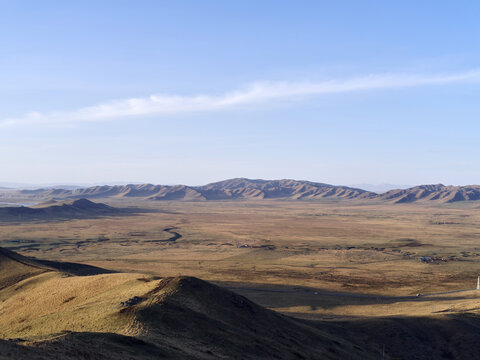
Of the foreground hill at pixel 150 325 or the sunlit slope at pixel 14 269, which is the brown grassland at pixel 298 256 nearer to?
the foreground hill at pixel 150 325

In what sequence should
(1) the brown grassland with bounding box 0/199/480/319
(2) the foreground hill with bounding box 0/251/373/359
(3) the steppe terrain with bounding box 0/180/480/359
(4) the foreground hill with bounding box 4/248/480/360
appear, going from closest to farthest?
(2) the foreground hill with bounding box 0/251/373/359 → (4) the foreground hill with bounding box 4/248/480/360 → (3) the steppe terrain with bounding box 0/180/480/359 → (1) the brown grassland with bounding box 0/199/480/319

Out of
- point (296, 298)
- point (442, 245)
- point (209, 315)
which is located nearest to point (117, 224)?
point (442, 245)

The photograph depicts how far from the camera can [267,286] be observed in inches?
2756

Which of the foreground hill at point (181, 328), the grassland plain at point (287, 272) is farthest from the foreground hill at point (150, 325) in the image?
the grassland plain at point (287, 272)

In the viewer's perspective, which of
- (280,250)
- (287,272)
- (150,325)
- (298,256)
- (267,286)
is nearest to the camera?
(150,325)

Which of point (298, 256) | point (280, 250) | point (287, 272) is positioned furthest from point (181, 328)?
point (280, 250)

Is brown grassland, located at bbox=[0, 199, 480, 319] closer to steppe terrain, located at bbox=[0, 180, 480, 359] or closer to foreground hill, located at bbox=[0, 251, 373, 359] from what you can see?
steppe terrain, located at bbox=[0, 180, 480, 359]

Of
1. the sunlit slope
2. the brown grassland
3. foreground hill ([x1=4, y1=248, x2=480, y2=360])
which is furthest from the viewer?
the brown grassland

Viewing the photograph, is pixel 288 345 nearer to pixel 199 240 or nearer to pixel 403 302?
pixel 403 302

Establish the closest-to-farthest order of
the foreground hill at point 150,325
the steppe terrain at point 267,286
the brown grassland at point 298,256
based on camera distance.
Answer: the foreground hill at point 150,325
the steppe terrain at point 267,286
the brown grassland at point 298,256

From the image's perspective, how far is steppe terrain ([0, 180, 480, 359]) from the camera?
119 feet

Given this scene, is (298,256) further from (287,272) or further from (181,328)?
(181,328)

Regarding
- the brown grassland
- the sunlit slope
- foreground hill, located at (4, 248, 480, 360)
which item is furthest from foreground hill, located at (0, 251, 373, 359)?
the brown grassland

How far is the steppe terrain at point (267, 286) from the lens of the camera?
36250 mm
